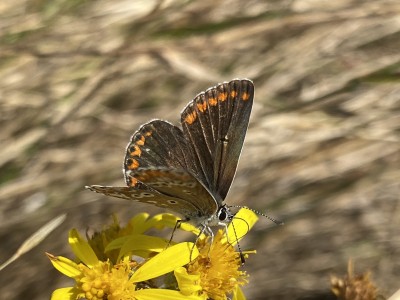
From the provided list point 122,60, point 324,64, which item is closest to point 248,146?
point 324,64

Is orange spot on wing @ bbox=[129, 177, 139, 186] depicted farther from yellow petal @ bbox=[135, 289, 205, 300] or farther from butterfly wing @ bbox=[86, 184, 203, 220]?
yellow petal @ bbox=[135, 289, 205, 300]

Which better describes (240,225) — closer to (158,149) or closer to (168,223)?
(168,223)

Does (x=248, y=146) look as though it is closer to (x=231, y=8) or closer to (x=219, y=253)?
(x=231, y=8)

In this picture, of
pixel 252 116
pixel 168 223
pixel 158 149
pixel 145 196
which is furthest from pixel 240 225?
pixel 252 116

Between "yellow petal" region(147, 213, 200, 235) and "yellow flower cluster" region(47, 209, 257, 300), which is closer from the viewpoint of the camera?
"yellow flower cluster" region(47, 209, 257, 300)

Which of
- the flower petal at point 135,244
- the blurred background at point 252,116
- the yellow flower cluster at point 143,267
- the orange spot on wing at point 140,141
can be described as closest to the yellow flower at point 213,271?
the yellow flower cluster at point 143,267

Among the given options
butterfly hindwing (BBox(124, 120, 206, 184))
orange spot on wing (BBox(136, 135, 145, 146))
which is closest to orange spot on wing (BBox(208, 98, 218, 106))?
butterfly hindwing (BBox(124, 120, 206, 184))
